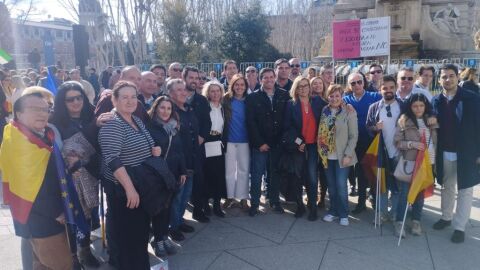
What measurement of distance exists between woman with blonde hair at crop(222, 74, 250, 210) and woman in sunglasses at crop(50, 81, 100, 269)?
2.11m

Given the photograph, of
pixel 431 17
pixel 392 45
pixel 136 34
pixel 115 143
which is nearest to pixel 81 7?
pixel 136 34

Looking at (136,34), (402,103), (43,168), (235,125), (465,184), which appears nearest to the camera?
(43,168)

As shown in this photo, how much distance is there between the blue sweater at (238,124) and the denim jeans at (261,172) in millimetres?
264

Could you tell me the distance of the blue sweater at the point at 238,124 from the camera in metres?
5.38

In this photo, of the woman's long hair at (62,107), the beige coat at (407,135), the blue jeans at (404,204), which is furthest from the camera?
the blue jeans at (404,204)

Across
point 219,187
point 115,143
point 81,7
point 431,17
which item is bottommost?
point 219,187

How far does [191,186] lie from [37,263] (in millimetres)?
2074

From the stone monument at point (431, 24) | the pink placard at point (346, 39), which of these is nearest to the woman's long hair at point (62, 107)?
the pink placard at point (346, 39)

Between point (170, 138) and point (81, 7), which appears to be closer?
point (170, 138)

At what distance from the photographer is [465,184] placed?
4426 mm

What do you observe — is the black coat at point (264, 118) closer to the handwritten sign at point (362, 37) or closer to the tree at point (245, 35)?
the handwritten sign at point (362, 37)

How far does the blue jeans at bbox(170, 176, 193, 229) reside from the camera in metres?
4.73

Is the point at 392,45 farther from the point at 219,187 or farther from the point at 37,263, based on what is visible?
the point at 37,263

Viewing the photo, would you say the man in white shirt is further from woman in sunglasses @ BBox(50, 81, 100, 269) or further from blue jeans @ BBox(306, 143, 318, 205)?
woman in sunglasses @ BBox(50, 81, 100, 269)
